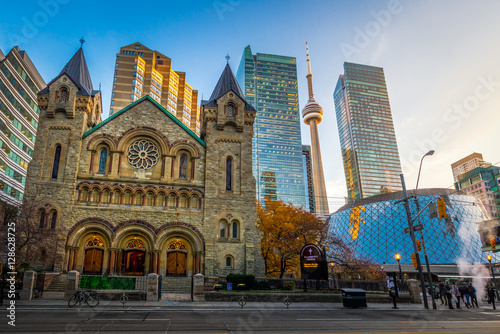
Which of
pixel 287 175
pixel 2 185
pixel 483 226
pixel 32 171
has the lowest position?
pixel 483 226

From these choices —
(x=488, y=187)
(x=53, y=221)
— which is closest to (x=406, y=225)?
(x=53, y=221)

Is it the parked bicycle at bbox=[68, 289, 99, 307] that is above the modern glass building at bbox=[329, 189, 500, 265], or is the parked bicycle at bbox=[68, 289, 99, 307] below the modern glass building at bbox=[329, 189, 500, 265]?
below

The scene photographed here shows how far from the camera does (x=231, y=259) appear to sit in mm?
33062

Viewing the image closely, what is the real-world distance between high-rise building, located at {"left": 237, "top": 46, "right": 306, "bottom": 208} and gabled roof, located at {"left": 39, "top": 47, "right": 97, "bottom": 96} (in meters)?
127

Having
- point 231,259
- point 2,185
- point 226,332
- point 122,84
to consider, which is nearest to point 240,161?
point 231,259

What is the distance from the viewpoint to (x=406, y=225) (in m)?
78.2

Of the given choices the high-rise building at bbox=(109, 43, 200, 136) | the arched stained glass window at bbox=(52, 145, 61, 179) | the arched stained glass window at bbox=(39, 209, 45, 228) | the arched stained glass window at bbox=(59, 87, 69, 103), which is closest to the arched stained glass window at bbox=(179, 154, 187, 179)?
the arched stained glass window at bbox=(52, 145, 61, 179)

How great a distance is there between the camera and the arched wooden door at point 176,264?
106ft

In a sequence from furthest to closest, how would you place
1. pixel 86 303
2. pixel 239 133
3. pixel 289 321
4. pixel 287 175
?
pixel 287 175 < pixel 239 133 < pixel 86 303 < pixel 289 321

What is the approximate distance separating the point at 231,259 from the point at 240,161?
10.3m

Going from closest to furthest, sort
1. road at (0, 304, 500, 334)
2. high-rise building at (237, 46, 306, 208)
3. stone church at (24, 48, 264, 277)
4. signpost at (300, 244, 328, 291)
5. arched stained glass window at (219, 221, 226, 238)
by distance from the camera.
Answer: road at (0, 304, 500, 334) < signpost at (300, 244, 328, 291) < stone church at (24, 48, 264, 277) < arched stained glass window at (219, 221, 226, 238) < high-rise building at (237, 46, 306, 208)

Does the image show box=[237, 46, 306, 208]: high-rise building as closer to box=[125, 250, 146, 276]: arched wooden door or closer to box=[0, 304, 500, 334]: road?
box=[125, 250, 146, 276]: arched wooden door

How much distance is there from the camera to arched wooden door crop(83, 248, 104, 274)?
30672 millimetres

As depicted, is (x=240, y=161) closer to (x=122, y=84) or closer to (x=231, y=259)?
(x=231, y=259)
